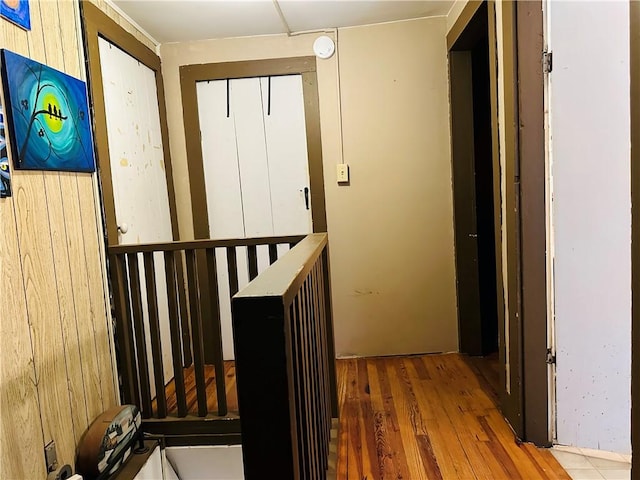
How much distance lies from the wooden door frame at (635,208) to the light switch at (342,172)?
1869mm

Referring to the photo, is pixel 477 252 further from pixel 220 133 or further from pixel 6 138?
pixel 6 138

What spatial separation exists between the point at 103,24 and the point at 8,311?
1.46m

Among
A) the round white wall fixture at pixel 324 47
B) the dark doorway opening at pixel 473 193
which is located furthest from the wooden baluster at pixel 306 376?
the round white wall fixture at pixel 324 47

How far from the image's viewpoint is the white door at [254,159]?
299cm

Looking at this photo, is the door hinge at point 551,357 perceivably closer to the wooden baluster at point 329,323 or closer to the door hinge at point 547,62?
the wooden baluster at point 329,323

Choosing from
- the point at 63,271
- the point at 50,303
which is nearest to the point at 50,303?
the point at 50,303

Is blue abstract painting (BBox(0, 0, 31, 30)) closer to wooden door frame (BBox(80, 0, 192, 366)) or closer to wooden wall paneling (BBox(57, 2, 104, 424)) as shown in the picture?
wooden wall paneling (BBox(57, 2, 104, 424))

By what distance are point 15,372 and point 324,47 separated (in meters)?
2.36

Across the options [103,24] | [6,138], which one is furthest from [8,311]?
[103,24]

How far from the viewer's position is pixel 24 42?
1716mm

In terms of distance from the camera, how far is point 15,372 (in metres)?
1.57

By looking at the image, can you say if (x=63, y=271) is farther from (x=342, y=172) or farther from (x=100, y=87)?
(x=342, y=172)

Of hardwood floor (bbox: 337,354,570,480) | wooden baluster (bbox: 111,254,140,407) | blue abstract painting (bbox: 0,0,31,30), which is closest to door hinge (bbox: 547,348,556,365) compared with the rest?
hardwood floor (bbox: 337,354,570,480)

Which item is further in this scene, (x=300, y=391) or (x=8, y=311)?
(x=8, y=311)
